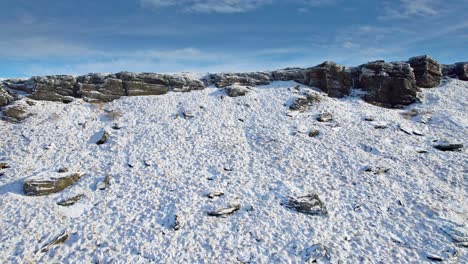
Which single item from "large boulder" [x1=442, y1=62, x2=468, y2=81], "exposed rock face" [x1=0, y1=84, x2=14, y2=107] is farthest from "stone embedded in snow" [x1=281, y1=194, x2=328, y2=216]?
"large boulder" [x1=442, y1=62, x2=468, y2=81]

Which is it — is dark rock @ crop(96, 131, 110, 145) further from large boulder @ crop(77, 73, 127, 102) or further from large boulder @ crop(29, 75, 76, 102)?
large boulder @ crop(29, 75, 76, 102)

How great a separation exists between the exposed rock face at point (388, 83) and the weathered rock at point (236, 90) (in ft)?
37.8

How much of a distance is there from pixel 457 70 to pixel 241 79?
2446 cm

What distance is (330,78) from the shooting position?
28.0 meters

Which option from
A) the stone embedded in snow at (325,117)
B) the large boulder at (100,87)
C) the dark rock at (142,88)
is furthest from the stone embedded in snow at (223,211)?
the large boulder at (100,87)

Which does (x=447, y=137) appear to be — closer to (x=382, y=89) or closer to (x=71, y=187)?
(x=382, y=89)

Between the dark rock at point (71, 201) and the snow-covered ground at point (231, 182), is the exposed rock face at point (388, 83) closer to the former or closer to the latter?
the snow-covered ground at point (231, 182)

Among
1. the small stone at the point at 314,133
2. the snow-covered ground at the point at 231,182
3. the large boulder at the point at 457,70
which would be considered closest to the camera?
the snow-covered ground at the point at 231,182

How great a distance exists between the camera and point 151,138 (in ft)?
62.2

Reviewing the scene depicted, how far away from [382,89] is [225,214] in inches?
872

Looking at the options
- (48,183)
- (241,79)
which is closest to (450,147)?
(241,79)

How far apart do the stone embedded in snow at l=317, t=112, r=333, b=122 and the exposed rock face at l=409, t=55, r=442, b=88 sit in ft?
46.1

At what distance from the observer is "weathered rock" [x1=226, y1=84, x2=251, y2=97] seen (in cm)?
2556

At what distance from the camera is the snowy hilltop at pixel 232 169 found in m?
11.2
